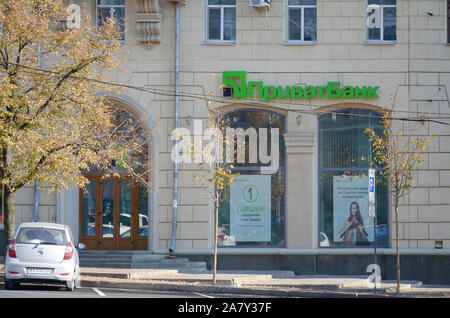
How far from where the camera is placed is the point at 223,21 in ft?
78.2

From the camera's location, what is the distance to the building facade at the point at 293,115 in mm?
23328

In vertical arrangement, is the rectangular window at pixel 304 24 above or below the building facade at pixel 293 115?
above

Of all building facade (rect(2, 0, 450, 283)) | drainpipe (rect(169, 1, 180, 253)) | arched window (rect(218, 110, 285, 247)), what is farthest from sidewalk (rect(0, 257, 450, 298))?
drainpipe (rect(169, 1, 180, 253))

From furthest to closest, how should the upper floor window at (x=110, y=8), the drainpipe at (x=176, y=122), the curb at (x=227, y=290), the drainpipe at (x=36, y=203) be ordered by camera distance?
the upper floor window at (x=110, y=8)
the drainpipe at (x=176, y=122)
the drainpipe at (x=36, y=203)
the curb at (x=227, y=290)

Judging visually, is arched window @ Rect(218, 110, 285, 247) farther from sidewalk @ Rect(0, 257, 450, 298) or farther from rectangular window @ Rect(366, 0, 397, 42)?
rectangular window @ Rect(366, 0, 397, 42)

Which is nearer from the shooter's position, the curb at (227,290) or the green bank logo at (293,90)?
the curb at (227,290)

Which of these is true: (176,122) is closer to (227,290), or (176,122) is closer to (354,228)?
(227,290)

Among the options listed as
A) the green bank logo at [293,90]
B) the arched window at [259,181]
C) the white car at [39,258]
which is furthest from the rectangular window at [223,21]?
the white car at [39,258]

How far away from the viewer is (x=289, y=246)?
2347cm

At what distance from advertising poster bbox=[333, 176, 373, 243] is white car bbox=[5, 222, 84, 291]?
9394 mm

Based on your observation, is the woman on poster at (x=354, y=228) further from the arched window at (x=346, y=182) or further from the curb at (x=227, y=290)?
the curb at (x=227, y=290)

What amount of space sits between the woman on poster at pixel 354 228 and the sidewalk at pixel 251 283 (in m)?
1.54

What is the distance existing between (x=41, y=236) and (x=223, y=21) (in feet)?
31.8
